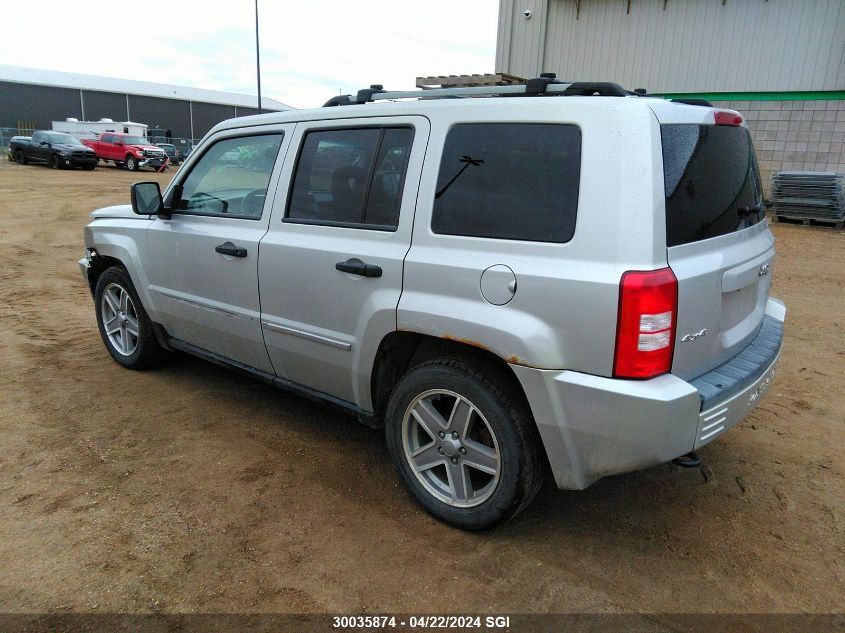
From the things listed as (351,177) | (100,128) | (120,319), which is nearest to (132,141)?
(100,128)

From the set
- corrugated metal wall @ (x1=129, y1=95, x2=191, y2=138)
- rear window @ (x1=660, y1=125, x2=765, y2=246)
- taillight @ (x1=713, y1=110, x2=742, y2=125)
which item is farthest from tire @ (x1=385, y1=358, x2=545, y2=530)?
corrugated metal wall @ (x1=129, y1=95, x2=191, y2=138)

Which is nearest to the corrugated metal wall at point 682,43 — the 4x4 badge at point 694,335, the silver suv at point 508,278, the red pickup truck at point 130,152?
the silver suv at point 508,278

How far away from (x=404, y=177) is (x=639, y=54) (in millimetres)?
13716

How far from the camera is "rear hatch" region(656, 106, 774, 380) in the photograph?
242cm

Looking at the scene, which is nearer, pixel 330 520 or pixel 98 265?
pixel 330 520

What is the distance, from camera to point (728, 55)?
1389 centimetres

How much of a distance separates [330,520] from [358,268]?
120cm

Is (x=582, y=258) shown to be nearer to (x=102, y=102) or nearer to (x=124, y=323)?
(x=124, y=323)

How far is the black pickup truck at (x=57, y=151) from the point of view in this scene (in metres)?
27.2

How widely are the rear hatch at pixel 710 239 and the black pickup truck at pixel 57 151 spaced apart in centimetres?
2975

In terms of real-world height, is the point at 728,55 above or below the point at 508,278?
above

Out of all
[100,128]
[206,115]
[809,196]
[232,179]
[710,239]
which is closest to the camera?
[710,239]

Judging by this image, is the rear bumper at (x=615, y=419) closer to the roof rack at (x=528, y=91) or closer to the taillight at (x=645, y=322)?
the taillight at (x=645, y=322)

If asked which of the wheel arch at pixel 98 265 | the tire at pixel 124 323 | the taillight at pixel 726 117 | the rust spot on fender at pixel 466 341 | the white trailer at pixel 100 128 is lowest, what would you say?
the tire at pixel 124 323
